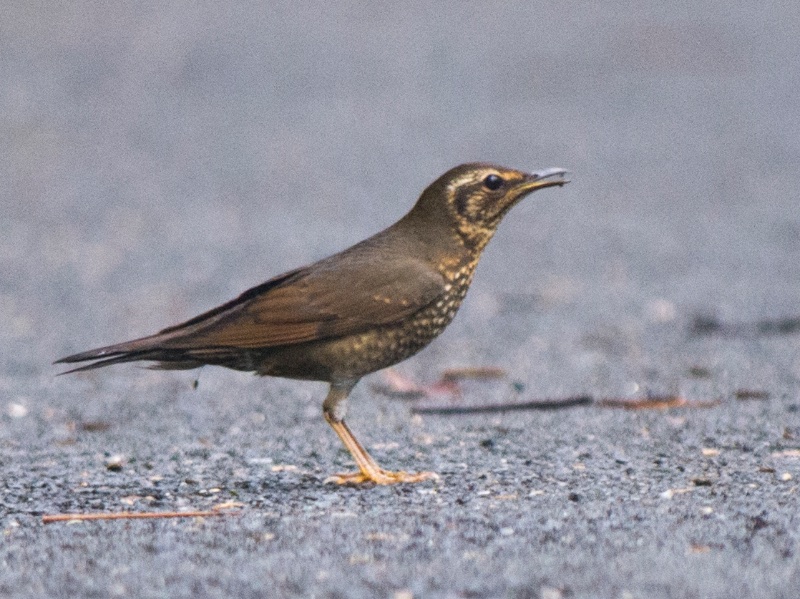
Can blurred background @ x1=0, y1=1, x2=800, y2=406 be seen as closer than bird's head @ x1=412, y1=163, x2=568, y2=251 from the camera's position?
No

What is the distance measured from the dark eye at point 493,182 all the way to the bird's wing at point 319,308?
0.46 metres

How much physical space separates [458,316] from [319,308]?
434 cm

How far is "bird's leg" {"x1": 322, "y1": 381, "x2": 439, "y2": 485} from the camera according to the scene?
19.9 feet

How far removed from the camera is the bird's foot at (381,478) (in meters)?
6.04

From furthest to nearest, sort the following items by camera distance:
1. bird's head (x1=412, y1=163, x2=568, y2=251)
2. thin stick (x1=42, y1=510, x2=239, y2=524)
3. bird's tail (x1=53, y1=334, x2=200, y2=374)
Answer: bird's head (x1=412, y1=163, x2=568, y2=251) < bird's tail (x1=53, y1=334, x2=200, y2=374) < thin stick (x1=42, y1=510, x2=239, y2=524)

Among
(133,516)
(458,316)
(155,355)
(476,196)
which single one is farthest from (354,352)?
(458,316)

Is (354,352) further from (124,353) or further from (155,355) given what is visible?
(124,353)

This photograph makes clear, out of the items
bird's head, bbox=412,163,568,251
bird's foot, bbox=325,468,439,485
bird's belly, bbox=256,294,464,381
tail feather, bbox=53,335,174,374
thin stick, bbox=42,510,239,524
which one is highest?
bird's head, bbox=412,163,568,251

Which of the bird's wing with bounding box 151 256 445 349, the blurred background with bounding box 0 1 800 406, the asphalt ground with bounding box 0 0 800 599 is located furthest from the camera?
→ the blurred background with bounding box 0 1 800 406

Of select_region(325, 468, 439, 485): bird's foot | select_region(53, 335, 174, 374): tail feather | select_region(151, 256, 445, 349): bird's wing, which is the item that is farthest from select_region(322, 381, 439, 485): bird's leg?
select_region(53, 335, 174, 374): tail feather

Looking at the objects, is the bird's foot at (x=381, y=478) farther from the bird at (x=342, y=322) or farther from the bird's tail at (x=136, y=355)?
the bird's tail at (x=136, y=355)

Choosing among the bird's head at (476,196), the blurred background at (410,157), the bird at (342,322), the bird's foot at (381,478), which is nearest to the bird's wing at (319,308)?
the bird at (342,322)

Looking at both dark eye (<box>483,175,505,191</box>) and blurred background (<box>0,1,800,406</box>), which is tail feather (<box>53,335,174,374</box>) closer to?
→ dark eye (<box>483,175,505,191</box>)

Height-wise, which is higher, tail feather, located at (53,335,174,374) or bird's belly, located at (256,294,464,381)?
tail feather, located at (53,335,174,374)
